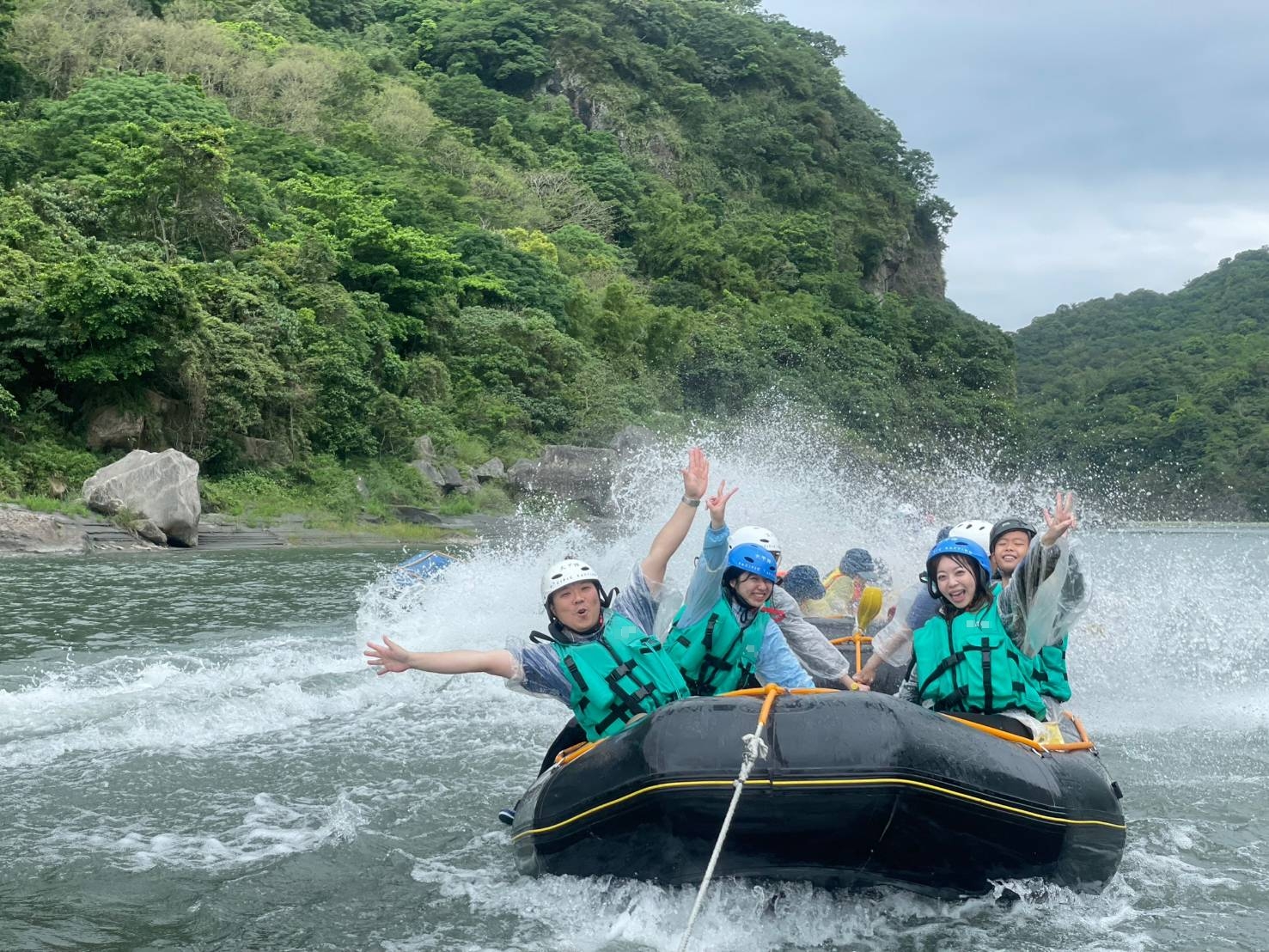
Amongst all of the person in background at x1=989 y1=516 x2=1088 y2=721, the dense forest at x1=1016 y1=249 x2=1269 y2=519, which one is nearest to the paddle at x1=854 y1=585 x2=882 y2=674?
the person in background at x1=989 y1=516 x2=1088 y2=721

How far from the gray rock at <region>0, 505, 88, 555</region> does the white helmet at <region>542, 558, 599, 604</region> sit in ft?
56.0

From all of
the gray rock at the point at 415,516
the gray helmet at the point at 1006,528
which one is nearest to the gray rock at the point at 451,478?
the gray rock at the point at 415,516

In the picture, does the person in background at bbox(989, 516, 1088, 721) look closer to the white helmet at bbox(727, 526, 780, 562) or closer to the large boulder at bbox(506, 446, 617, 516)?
the white helmet at bbox(727, 526, 780, 562)

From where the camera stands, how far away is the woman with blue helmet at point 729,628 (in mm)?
5223

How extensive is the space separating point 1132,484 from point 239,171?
46262mm

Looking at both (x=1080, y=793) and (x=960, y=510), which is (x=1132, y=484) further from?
(x=1080, y=793)

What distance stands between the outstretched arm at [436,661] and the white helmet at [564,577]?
0.32 metres

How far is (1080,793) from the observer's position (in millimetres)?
5062

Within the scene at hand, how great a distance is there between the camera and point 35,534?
64.8 ft

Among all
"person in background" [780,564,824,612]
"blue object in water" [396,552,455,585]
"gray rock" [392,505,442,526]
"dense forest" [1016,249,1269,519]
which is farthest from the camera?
"dense forest" [1016,249,1269,519]

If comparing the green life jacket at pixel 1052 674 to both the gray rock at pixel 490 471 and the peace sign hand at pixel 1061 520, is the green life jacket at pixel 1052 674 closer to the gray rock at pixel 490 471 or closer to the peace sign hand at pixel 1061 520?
the peace sign hand at pixel 1061 520

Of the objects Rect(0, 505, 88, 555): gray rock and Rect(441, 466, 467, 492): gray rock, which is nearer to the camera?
Rect(0, 505, 88, 555): gray rock

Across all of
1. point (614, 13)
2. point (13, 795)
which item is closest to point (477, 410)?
point (13, 795)

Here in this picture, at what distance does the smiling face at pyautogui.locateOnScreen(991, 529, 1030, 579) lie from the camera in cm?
584
